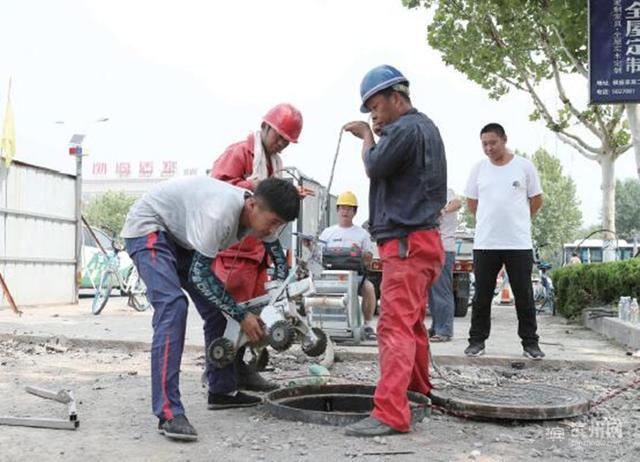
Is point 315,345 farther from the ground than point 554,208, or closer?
closer

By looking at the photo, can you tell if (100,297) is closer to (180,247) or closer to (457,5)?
(180,247)

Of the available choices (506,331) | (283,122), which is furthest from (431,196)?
(506,331)

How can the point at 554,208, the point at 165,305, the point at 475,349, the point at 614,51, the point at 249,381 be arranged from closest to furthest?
the point at 165,305
the point at 249,381
the point at 475,349
the point at 614,51
the point at 554,208

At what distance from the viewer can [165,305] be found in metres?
4.00

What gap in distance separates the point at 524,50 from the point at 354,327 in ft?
48.9

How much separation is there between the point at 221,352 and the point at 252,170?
4.30 feet

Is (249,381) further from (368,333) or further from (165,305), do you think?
(368,333)

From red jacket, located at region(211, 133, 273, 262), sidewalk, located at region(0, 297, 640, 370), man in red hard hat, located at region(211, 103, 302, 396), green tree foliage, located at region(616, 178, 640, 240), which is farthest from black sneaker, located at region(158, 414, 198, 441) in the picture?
green tree foliage, located at region(616, 178, 640, 240)

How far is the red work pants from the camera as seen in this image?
13.3 feet

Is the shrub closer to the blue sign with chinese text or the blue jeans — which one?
the blue sign with chinese text

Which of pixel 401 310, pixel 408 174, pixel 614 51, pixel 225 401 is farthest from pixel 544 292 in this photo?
pixel 401 310

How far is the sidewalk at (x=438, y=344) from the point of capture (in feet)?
22.5

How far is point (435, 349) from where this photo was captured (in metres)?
7.51

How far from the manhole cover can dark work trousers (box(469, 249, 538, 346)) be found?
131 centimetres
